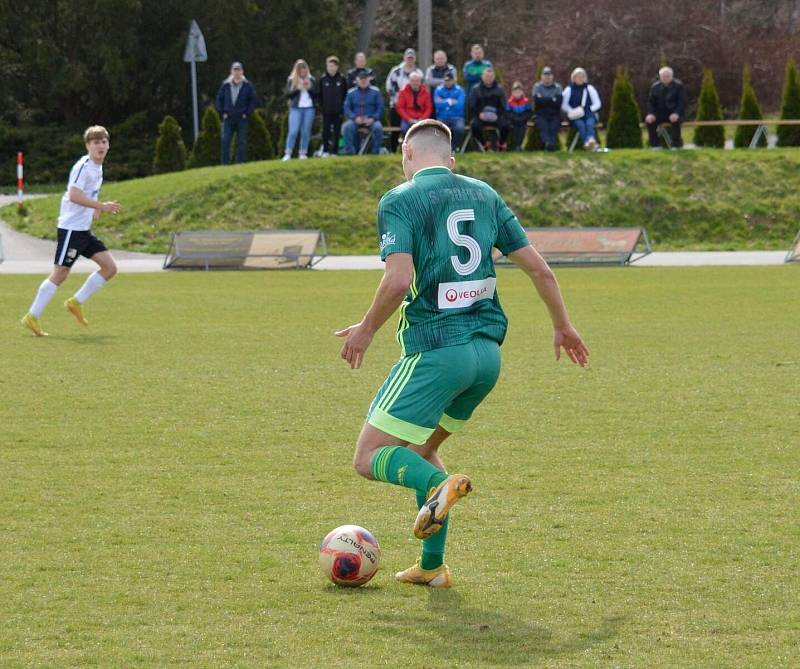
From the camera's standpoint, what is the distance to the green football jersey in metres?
5.48

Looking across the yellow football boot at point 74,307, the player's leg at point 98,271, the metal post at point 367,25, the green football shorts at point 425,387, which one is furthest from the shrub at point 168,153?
the green football shorts at point 425,387

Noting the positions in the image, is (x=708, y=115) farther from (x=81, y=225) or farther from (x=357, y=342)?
(x=357, y=342)

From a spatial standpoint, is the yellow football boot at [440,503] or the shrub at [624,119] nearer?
the yellow football boot at [440,503]

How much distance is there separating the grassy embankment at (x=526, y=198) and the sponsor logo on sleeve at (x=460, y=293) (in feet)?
68.9

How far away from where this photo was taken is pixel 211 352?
1346 cm

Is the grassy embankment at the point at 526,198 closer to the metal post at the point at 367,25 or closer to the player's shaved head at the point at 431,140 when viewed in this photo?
the metal post at the point at 367,25

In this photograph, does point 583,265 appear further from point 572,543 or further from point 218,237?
point 572,543

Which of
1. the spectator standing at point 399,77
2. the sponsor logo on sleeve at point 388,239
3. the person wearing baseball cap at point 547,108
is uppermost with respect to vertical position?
the sponsor logo on sleeve at point 388,239

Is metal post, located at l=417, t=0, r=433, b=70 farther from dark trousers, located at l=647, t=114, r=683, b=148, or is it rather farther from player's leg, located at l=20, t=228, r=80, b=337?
player's leg, located at l=20, t=228, r=80, b=337

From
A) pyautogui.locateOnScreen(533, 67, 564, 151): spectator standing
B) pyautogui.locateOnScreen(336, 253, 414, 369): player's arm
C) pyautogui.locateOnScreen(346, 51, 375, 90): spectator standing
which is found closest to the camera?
pyautogui.locateOnScreen(336, 253, 414, 369): player's arm

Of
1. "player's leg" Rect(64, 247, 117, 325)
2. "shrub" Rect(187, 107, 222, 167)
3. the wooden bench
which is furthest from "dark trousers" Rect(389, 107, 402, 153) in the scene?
"player's leg" Rect(64, 247, 117, 325)

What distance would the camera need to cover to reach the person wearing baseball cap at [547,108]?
91.9 feet

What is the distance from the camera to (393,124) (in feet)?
94.4

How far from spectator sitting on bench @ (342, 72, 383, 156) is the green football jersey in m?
22.2
